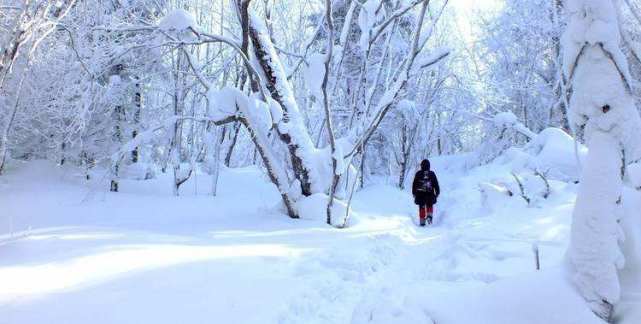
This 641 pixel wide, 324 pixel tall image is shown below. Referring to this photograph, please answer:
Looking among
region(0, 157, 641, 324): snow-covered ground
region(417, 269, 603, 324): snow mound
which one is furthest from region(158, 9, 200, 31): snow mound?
region(417, 269, 603, 324): snow mound

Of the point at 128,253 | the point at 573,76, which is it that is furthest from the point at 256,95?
the point at 573,76

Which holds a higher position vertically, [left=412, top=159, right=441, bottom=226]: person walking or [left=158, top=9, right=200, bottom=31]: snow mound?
[left=158, top=9, right=200, bottom=31]: snow mound

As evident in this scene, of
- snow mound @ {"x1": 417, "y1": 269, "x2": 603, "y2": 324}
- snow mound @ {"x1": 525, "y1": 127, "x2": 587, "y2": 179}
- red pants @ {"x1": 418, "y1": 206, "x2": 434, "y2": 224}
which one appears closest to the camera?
snow mound @ {"x1": 417, "y1": 269, "x2": 603, "y2": 324}

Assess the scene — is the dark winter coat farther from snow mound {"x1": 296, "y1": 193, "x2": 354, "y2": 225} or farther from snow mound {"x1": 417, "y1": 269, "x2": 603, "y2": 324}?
snow mound {"x1": 417, "y1": 269, "x2": 603, "y2": 324}

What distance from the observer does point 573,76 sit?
2281mm

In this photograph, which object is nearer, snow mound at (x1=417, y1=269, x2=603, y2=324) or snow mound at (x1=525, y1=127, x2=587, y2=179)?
snow mound at (x1=417, y1=269, x2=603, y2=324)

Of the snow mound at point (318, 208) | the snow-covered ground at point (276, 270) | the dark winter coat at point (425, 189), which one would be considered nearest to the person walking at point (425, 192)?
the dark winter coat at point (425, 189)

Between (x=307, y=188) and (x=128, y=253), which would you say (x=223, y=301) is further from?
(x=307, y=188)

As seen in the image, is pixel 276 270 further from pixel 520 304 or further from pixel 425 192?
pixel 425 192

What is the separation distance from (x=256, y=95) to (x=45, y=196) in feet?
19.1

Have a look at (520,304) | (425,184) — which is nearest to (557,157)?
(425,184)

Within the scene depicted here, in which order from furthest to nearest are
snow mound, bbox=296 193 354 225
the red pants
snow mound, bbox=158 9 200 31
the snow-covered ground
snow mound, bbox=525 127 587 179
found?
snow mound, bbox=525 127 587 179, the red pants, snow mound, bbox=296 193 354 225, snow mound, bbox=158 9 200 31, the snow-covered ground

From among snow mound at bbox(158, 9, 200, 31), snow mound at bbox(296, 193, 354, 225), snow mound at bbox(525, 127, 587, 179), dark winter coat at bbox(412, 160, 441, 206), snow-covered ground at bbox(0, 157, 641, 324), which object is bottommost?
snow-covered ground at bbox(0, 157, 641, 324)

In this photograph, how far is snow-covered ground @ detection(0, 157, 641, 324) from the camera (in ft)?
8.01
